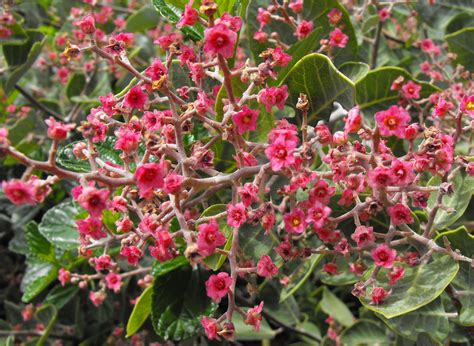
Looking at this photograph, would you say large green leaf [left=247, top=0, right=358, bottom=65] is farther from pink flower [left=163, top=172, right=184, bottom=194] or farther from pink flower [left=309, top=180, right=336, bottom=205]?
pink flower [left=163, top=172, right=184, bottom=194]

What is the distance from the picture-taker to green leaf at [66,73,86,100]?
8.52 feet

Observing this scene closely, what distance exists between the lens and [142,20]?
273 centimetres

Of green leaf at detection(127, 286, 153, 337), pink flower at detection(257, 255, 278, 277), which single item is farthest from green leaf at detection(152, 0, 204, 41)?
green leaf at detection(127, 286, 153, 337)

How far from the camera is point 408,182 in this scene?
1204 millimetres

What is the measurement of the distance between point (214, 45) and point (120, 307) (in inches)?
63.4

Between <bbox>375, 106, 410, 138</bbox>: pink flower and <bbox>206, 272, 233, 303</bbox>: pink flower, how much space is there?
47 centimetres

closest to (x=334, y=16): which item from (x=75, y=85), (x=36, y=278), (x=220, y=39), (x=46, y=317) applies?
(x=220, y=39)

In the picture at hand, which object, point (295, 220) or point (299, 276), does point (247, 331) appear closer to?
point (299, 276)

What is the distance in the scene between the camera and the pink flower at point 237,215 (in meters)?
1.21

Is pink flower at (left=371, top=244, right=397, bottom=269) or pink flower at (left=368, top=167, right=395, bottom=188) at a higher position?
pink flower at (left=368, top=167, right=395, bottom=188)

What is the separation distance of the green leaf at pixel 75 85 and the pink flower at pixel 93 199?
166 cm

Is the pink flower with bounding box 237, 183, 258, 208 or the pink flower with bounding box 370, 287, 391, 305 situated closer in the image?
the pink flower with bounding box 237, 183, 258, 208

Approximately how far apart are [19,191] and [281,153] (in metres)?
0.53

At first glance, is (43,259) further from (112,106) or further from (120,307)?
(112,106)
